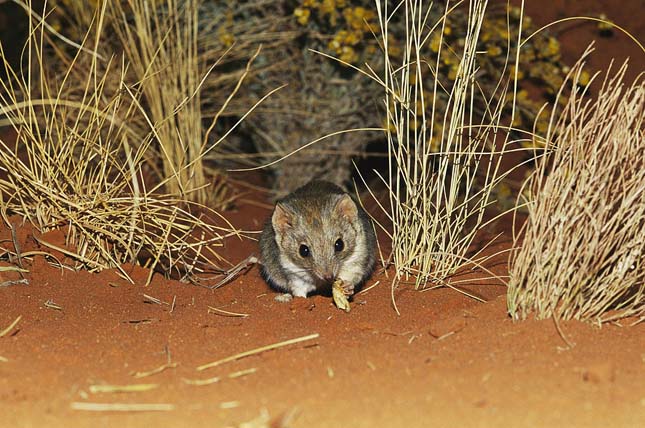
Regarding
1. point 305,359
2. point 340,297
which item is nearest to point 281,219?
point 340,297

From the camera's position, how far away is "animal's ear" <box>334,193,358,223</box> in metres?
6.42

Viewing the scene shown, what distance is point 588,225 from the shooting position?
4.66 metres

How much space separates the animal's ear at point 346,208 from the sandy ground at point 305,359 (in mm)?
559

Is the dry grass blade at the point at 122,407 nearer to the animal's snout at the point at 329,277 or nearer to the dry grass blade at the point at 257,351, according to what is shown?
the dry grass blade at the point at 257,351

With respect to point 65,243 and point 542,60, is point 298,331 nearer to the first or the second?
point 65,243

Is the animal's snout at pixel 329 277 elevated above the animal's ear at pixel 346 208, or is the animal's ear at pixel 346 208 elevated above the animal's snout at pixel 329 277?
the animal's ear at pixel 346 208

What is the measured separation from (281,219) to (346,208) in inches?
18.7

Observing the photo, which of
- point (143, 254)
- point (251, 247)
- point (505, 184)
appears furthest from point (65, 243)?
point (505, 184)

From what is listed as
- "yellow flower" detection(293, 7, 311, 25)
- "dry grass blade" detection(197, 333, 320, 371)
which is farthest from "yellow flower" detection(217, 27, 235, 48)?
"dry grass blade" detection(197, 333, 320, 371)

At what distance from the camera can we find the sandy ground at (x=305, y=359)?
3.70 m

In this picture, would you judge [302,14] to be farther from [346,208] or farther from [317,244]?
[317,244]

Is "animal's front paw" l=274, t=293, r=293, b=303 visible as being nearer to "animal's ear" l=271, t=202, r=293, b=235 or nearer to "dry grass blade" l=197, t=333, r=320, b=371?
"animal's ear" l=271, t=202, r=293, b=235

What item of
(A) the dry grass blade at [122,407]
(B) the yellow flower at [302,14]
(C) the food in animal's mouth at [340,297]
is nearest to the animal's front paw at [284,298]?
(C) the food in animal's mouth at [340,297]

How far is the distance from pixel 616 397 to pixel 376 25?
17.1ft
